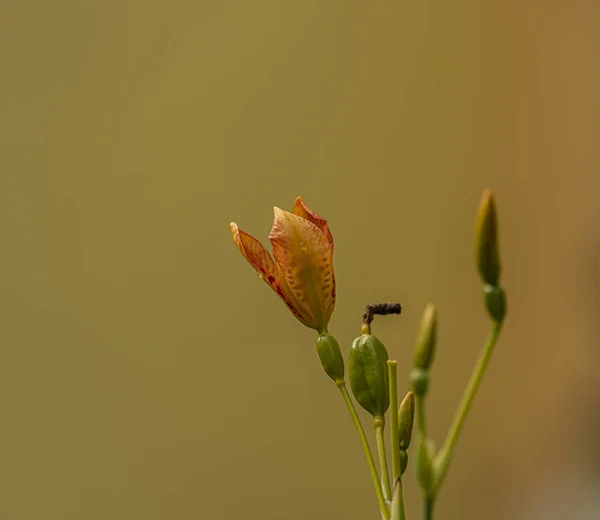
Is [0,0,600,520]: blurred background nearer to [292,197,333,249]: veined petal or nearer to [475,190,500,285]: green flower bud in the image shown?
[292,197,333,249]: veined petal

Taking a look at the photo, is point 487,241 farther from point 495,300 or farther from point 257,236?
point 257,236

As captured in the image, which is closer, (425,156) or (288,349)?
(288,349)

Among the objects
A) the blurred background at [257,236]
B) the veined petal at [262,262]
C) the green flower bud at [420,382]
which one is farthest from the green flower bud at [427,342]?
the blurred background at [257,236]

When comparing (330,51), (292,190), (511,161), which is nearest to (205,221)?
(292,190)

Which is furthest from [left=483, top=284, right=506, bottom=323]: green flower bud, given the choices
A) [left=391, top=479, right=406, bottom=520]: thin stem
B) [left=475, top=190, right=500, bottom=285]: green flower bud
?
[left=391, top=479, right=406, bottom=520]: thin stem

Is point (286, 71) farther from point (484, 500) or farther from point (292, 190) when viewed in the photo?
point (484, 500)

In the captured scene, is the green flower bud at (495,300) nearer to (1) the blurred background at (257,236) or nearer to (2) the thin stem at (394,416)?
(2) the thin stem at (394,416)

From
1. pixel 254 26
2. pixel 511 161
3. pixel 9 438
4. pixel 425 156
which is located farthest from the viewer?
pixel 511 161
